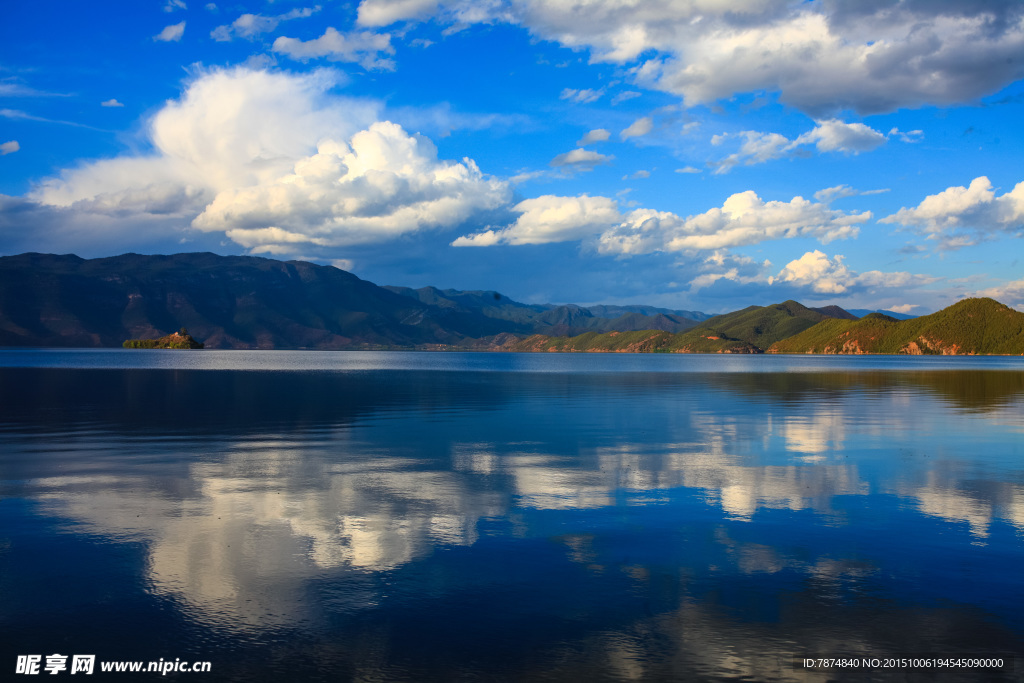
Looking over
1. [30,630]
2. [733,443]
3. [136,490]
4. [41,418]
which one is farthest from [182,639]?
[41,418]

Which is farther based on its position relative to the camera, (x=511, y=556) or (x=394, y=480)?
(x=394, y=480)

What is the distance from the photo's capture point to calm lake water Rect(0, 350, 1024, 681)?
11.1 meters

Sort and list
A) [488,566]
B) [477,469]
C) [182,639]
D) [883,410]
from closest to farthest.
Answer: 1. [182,639]
2. [488,566]
3. [477,469]
4. [883,410]

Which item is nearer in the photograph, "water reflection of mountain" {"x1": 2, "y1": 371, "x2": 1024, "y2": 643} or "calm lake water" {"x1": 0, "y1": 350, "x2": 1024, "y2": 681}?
"calm lake water" {"x1": 0, "y1": 350, "x2": 1024, "y2": 681}

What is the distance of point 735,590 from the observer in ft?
45.2

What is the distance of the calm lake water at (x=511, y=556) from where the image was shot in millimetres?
11102

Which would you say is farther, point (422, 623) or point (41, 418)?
point (41, 418)

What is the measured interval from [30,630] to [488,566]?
8.53 m

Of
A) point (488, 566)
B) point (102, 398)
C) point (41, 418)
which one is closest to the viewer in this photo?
point (488, 566)

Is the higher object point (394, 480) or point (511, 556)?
point (511, 556)

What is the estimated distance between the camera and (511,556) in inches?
633

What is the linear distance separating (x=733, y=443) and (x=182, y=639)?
30.8 m

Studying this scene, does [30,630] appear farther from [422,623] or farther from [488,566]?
[488,566]

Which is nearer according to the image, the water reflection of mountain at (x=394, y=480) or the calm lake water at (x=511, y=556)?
the calm lake water at (x=511, y=556)
